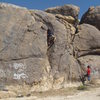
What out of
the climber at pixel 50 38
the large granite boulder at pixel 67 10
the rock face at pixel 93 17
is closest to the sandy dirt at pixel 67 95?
A: the climber at pixel 50 38

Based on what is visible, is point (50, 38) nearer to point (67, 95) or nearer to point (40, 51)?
point (40, 51)

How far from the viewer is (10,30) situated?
18.4 m

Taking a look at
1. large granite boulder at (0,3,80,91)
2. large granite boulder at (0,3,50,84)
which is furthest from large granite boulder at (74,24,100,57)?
large granite boulder at (0,3,50,84)

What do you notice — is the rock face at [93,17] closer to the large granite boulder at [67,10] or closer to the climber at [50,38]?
the large granite boulder at [67,10]

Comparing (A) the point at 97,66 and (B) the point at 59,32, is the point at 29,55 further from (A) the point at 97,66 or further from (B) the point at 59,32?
(A) the point at 97,66

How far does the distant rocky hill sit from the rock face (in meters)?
2.60

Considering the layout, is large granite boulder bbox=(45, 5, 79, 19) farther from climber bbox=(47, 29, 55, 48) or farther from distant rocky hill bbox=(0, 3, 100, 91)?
climber bbox=(47, 29, 55, 48)

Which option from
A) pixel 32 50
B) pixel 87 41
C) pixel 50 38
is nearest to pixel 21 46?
pixel 32 50

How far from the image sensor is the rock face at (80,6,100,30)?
26.0 metres

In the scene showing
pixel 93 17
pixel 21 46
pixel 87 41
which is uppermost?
pixel 93 17

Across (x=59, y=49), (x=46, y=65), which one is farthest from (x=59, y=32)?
(x=46, y=65)

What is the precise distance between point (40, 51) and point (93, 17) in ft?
31.1

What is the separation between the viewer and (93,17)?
1035 inches

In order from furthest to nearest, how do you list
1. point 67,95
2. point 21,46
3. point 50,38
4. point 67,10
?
1. point 67,10
2. point 50,38
3. point 21,46
4. point 67,95
